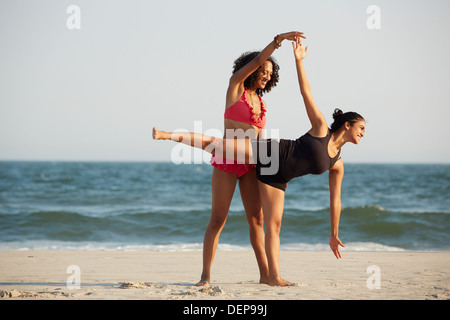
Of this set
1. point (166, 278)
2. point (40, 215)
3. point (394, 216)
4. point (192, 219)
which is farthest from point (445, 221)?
point (40, 215)

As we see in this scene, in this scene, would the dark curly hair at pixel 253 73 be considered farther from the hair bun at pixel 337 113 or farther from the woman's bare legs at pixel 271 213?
the woman's bare legs at pixel 271 213

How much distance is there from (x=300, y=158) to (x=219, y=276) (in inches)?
74.0

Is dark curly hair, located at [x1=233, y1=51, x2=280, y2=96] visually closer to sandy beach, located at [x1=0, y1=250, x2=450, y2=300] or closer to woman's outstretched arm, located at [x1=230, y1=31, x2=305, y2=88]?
woman's outstretched arm, located at [x1=230, y1=31, x2=305, y2=88]

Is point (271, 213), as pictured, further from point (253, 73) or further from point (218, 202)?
point (253, 73)

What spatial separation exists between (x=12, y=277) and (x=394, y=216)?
9716mm

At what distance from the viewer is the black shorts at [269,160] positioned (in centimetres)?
389

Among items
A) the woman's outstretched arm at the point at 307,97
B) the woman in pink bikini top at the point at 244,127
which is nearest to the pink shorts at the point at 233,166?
the woman in pink bikini top at the point at 244,127

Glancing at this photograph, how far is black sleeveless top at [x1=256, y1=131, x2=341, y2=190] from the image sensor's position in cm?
390

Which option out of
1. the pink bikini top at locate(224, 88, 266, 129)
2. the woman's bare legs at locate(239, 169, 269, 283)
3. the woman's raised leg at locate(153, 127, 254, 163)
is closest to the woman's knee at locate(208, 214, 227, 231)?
the woman's bare legs at locate(239, 169, 269, 283)

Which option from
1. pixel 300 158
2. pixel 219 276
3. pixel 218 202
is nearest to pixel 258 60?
pixel 300 158

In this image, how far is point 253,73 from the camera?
13.5 ft

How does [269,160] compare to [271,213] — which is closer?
[269,160]

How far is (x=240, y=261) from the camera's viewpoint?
253 inches
